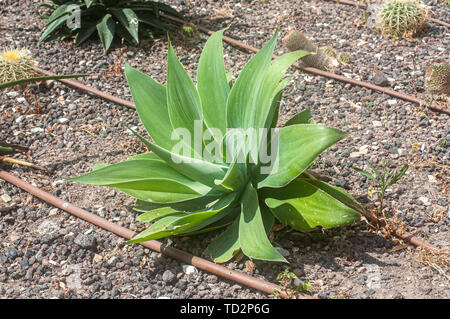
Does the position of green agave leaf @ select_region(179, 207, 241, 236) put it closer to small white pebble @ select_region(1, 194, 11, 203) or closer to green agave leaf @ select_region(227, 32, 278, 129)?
green agave leaf @ select_region(227, 32, 278, 129)

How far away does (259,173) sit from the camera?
2.46 meters

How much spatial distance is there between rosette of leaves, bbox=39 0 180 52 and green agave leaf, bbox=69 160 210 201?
6.26 feet

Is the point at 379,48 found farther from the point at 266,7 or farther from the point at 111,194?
the point at 111,194

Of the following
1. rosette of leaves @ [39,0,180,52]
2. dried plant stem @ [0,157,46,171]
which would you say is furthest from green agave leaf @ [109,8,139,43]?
dried plant stem @ [0,157,46,171]

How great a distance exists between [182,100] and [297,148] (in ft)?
2.22

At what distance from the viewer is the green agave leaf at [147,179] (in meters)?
2.21

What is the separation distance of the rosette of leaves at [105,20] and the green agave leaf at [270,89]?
6.60 ft

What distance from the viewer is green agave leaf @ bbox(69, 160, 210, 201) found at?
2.21 meters

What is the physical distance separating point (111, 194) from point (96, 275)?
0.58 m

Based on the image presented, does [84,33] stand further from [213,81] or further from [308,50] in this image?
[213,81]

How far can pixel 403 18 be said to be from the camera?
13.5 ft

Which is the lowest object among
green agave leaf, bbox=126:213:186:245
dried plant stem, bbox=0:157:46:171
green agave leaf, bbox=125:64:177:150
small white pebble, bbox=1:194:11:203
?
small white pebble, bbox=1:194:11:203

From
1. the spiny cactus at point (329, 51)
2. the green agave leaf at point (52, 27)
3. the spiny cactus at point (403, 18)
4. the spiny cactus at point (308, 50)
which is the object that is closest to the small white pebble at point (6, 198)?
the green agave leaf at point (52, 27)

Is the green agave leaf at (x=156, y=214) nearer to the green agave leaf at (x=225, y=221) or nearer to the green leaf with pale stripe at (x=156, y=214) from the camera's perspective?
the green leaf with pale stripe at (x=156, y=214)
